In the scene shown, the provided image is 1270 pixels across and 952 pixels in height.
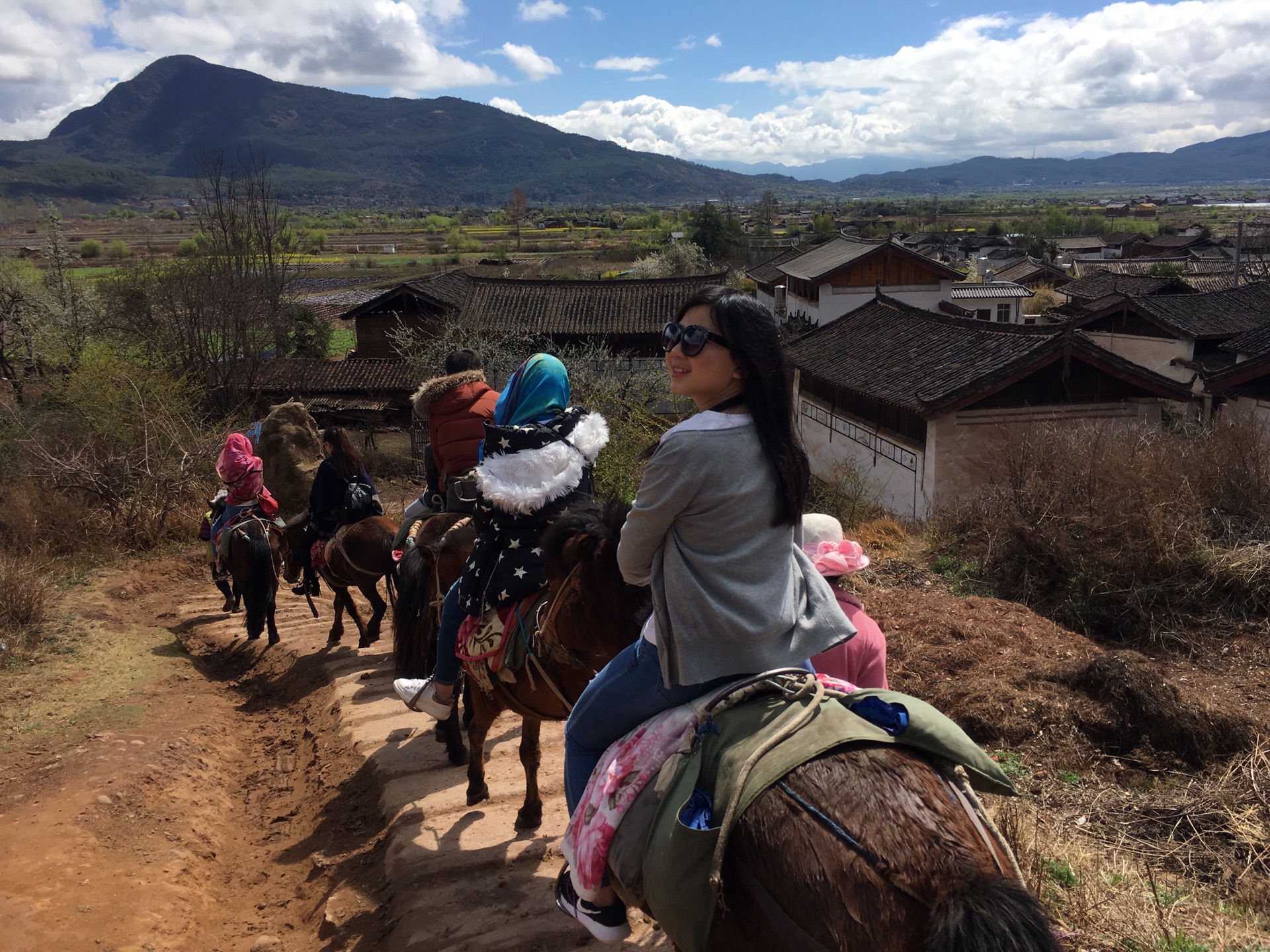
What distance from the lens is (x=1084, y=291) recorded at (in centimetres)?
4181

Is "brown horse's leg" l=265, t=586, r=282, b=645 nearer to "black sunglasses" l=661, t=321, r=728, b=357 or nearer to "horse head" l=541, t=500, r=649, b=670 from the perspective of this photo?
"horse head" l=541, t=500, r=649, b=670

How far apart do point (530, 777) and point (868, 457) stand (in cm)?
1479

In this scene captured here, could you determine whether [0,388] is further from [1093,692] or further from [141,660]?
[1093,692]

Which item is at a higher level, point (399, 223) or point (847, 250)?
point (399, 223)

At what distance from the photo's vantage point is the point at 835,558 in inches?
135

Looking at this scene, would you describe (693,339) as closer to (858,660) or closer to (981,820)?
(981,820)

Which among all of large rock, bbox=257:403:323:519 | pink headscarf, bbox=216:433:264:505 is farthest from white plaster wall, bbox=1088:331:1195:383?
pink headscarf, bbox=216:433:264:505

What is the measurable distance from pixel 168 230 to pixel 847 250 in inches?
2946

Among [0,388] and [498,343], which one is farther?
[498,343]

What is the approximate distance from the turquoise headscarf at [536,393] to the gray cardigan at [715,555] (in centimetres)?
200

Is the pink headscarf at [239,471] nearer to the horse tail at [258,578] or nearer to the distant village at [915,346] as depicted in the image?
the horse tail at [258,578]

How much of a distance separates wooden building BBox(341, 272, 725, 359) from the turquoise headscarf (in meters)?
24.4

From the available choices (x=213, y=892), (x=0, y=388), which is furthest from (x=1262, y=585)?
(x=0, y=388)

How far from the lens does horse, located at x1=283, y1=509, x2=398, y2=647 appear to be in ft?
28.2
